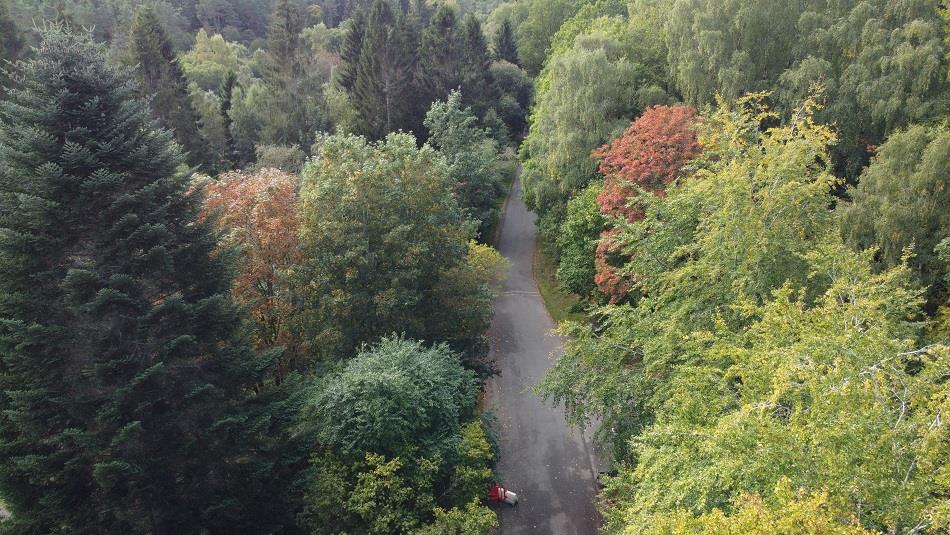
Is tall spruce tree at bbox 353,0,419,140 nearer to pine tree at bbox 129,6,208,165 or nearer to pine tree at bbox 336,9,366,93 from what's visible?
pine tree at bbox 336,9,366,93

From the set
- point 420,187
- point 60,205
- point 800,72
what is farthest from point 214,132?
point 800,72

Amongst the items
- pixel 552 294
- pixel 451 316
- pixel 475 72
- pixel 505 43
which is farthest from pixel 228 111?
pixel 451 316

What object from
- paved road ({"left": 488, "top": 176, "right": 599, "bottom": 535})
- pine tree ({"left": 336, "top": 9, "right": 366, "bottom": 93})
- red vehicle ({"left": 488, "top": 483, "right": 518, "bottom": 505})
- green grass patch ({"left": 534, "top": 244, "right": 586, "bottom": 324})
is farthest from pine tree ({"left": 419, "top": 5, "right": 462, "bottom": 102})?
red vehicle ({"left": 488, "top": 483, "right": 518, "bottom": 505})

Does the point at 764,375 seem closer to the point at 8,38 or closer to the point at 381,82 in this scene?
the point at 381,82

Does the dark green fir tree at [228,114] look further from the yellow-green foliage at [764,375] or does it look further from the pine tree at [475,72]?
the yellow-green foliage at [764,375]

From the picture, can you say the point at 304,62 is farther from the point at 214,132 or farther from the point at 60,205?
the point at 60,205
